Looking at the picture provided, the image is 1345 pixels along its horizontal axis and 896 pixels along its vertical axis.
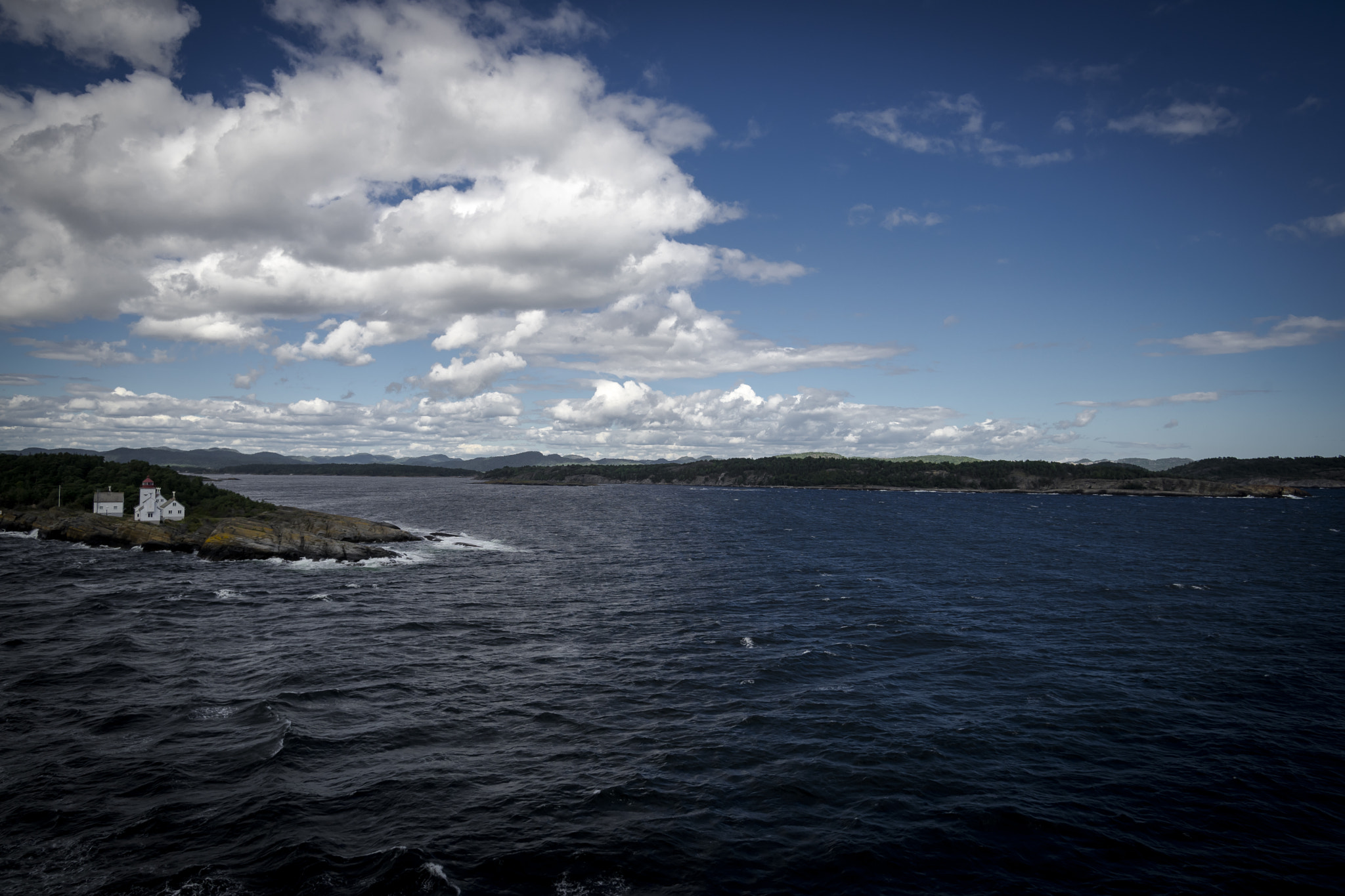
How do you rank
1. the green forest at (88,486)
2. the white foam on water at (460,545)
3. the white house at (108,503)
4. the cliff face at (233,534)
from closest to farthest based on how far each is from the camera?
the cliff face at (233,534) < the white foam on water at (460,545) < the white house at (108,503) < the green forest at (88,486)

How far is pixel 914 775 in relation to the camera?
25.1 m

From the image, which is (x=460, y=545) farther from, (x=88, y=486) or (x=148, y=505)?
(x=88, y=486)

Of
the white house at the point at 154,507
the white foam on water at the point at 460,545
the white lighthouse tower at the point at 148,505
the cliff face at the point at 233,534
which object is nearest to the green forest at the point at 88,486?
the white house at the point at 154,507

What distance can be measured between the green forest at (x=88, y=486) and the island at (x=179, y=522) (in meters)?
0.18

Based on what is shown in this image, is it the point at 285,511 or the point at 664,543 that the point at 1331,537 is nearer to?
the point at 664,543

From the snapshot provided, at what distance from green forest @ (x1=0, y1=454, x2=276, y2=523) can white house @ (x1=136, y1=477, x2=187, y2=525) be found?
1.88m

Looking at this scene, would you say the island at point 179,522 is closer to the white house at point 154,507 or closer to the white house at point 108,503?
the white house at point 108,503

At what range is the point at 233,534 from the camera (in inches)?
3100

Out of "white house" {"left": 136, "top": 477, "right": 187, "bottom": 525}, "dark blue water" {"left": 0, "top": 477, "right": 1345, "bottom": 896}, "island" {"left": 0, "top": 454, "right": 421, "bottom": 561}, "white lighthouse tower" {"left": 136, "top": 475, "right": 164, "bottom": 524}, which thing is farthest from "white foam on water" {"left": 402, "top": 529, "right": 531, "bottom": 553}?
"white lighthouse tower" {"left": 136, "top": 475, "right": 164, "bottom": 524}

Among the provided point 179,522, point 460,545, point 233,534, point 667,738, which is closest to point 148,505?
point 179,522

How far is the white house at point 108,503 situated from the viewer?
90000 millimetres

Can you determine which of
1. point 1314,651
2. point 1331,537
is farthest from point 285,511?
point 1331,537

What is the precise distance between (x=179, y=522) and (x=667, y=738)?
296 feet

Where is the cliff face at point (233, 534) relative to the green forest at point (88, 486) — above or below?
below
